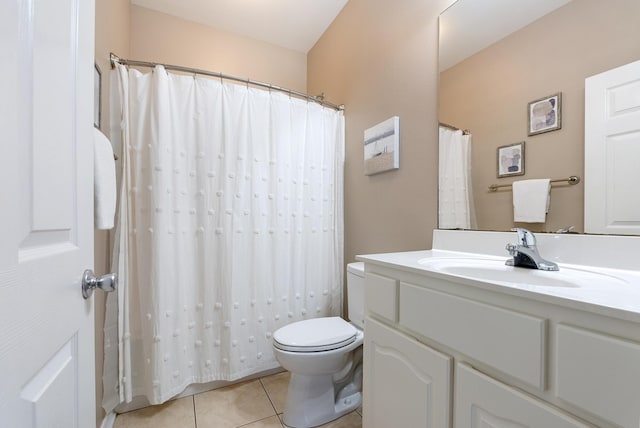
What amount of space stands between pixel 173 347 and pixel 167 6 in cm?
237

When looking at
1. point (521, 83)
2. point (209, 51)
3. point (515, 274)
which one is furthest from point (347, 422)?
point (209, 51)

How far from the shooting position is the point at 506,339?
0.62 meters

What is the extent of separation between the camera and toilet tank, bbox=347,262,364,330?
1.52 metres

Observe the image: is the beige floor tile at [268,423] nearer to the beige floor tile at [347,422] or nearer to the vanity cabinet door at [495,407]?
the beige floor tile at [347,422]

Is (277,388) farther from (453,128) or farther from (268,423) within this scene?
(453,128)

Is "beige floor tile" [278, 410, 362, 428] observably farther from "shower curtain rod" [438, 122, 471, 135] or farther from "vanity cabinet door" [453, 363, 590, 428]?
"shower curtain rod" [438, 122, 471, 135]

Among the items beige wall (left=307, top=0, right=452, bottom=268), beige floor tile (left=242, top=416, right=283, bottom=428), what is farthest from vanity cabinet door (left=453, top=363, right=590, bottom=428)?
beige floor tile (left=242, top=416, right=283, bottom=428)

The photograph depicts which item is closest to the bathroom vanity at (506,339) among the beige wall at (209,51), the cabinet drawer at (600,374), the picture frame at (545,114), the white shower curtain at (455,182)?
the cabinet drawer at (600,374)

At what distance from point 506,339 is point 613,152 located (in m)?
0.71

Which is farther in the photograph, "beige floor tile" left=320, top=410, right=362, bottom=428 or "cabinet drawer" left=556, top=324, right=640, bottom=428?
"beige floor tile" left=320, top=410, right=362, bottom=428

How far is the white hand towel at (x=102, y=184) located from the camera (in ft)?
2.60

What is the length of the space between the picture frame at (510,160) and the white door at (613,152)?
19 cm

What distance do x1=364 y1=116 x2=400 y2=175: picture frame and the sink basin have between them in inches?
27.3

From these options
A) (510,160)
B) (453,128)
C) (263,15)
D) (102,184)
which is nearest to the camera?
(102,184)
